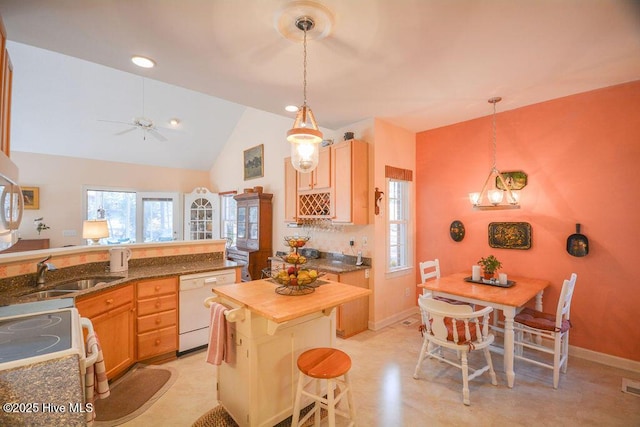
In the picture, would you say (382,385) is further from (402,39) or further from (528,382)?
(402,39)

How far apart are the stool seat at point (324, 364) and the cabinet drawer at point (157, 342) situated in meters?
1.83

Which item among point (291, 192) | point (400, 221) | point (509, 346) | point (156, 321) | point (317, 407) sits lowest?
point (317, 407)

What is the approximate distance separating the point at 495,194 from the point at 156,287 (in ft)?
12.4

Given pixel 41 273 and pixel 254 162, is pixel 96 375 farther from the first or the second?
pixel 254 162

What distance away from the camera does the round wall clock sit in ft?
12.7

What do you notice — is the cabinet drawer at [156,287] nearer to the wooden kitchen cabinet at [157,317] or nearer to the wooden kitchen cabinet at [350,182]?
the wooden kitchen cabinet at [157,317]

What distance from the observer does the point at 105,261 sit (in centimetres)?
293

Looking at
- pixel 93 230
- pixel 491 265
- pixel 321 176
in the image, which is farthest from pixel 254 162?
pixel 491 265

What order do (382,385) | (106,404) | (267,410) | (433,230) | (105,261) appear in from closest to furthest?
(267,410) → (106,404) → (382,385) → (105,261) → (433,230)

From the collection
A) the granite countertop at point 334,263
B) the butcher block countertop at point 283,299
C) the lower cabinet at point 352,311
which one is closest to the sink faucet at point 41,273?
the butcher block countertop at point 283,299

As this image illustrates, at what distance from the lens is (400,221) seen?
166 inches

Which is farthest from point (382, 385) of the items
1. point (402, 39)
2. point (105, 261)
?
point (105, 261)

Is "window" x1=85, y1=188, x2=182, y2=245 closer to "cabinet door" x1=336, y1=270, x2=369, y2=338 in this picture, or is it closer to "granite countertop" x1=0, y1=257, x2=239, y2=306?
"granite countertop" x1=0, y1=257, x2=239, y2=306

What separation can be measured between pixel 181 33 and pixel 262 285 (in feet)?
6.37
